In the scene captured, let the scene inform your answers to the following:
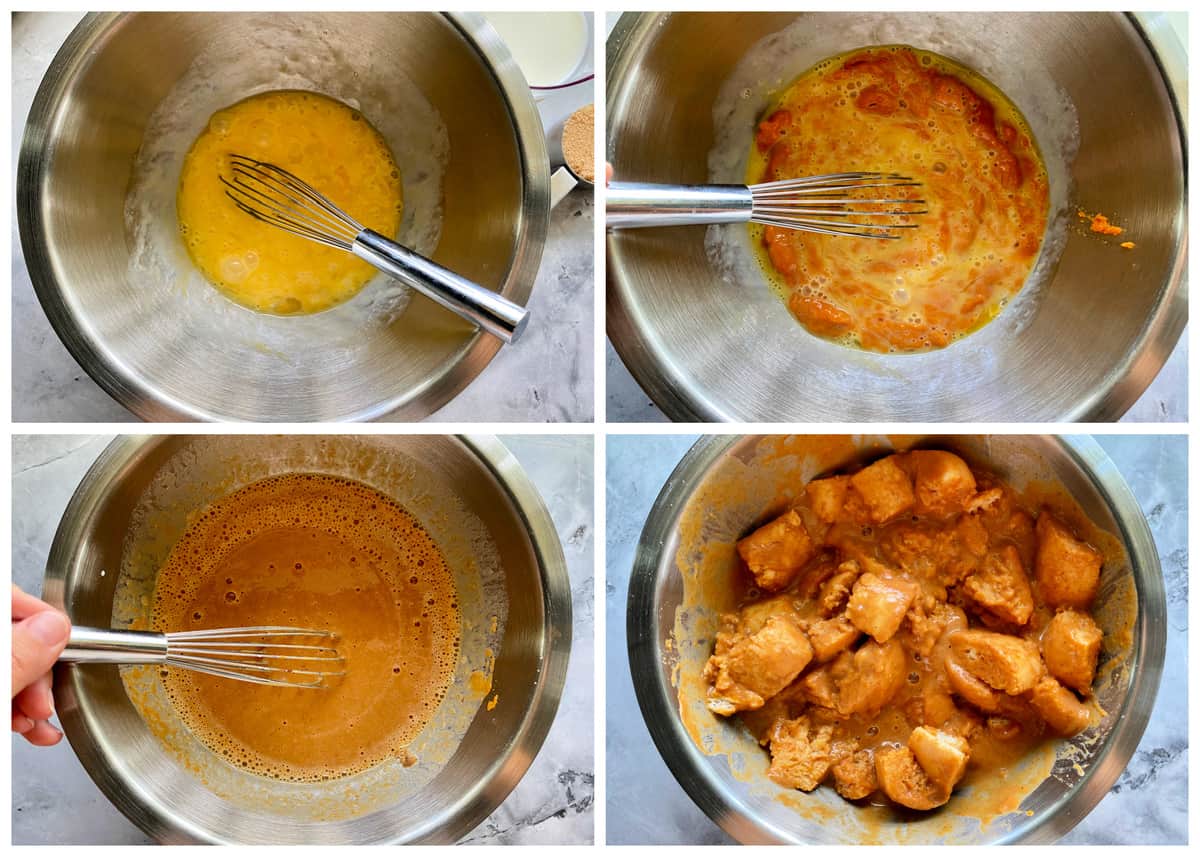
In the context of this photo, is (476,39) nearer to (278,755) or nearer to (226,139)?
(226,139)

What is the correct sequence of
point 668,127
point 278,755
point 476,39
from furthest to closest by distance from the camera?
point 278,755 → point 668,127 → point 476,39

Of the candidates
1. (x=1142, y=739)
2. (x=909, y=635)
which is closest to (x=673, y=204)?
(x=909, y=635)

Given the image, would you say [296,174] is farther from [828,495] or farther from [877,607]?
[877,607]

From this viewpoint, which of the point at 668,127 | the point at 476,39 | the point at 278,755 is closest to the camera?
the point at 476,39

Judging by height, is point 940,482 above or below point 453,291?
below

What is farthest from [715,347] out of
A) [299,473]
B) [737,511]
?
[299,473]

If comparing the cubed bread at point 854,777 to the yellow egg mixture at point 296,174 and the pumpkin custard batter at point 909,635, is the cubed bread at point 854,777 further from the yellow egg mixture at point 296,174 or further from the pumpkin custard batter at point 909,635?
the yellow egg mixture at point 296,174
